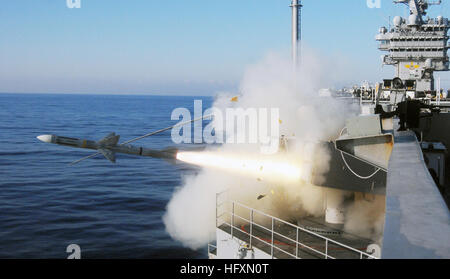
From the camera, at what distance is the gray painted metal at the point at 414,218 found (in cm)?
419

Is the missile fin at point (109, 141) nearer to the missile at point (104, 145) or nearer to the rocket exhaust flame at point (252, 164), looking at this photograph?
the missile at point (104, 145)

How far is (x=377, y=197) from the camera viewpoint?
1688 cm

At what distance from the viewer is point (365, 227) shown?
53.3ft

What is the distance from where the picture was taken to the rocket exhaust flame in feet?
60.6

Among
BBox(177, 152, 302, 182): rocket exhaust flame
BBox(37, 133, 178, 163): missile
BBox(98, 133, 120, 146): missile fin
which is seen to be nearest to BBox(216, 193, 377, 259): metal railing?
BBox(177, 152, 302, 182): rocket exhaust flame

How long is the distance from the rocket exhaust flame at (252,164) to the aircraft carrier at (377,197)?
156 cm

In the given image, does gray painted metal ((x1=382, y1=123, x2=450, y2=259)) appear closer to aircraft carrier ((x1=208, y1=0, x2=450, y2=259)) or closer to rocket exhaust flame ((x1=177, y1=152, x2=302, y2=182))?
aircraft carrier ((x1=208, y1=0, x2=450, y2=259))

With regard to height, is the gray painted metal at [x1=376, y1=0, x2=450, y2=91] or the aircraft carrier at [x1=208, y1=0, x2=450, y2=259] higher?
the gray painted metal at [x1=376, y1=0, x2=450, y2=91]

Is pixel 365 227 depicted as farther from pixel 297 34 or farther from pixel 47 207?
pixel 47 207

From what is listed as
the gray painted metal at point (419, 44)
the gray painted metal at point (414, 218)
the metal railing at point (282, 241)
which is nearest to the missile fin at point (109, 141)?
the metal railing at point (282, 241)

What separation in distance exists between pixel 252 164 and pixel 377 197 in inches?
239

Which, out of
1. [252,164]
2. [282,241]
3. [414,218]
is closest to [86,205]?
[252,164]

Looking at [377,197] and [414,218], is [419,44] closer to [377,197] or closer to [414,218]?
[377,197]
